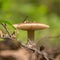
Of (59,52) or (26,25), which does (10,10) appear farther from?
(59,52)

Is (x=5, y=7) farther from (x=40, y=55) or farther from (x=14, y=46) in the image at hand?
(x=14, y=46)

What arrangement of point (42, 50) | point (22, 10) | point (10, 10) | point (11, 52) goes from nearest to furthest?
point (11, 52)
point (42, 50)
point (22, 10)
point (10, 10)

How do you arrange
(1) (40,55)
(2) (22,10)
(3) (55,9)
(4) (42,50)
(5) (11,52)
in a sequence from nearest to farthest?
(5) (11,52), (1) (40,55), (4) (42,50), (2) (22,10), (3) (55,9)

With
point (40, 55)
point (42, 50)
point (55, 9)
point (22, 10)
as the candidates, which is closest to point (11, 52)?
point (40, 55)

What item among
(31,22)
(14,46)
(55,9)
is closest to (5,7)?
(31,22)

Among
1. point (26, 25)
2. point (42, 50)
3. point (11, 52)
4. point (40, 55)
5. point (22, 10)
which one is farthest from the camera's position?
point (22, 10)

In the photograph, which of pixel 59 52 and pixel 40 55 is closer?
pixel 40 55

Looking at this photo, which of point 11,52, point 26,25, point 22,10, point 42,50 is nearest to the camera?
point 11,52

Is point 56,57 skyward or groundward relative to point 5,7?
groundward

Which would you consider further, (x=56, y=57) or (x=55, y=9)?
(x=55, y=9)
